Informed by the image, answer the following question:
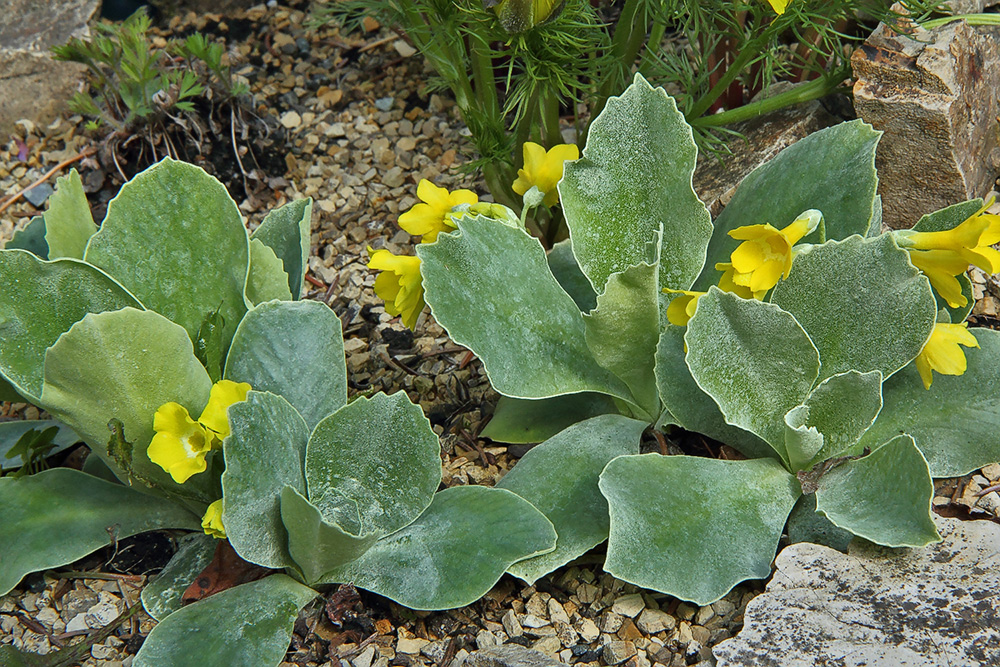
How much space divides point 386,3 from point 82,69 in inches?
40.4

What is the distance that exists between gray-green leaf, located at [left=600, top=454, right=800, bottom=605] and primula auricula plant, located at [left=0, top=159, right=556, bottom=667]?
12cm

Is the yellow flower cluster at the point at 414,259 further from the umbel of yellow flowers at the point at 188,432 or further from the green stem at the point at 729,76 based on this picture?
the green stem at the point at 729,76

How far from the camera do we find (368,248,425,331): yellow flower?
150 cm

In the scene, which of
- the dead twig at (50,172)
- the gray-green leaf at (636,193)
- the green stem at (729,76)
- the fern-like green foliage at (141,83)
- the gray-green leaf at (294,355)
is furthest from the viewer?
the dead twig at (50,172)

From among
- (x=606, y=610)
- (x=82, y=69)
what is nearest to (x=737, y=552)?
(x=606, y=610)

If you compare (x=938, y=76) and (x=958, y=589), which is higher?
(x=938, y=76)

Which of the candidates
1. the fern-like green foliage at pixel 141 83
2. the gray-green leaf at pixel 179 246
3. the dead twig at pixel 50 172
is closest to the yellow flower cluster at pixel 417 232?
the gray-green leaf at pixel 179 246

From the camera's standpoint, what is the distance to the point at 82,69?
251 centimetres

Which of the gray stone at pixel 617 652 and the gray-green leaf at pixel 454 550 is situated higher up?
the gray-green leaf at pixel 454 550

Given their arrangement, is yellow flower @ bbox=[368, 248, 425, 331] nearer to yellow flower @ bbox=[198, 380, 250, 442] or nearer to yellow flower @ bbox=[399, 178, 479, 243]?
yellow flower @ bbox=[399, 178, 479, 243]

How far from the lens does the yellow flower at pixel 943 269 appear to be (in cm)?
135

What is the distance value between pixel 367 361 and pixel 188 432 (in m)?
0.59

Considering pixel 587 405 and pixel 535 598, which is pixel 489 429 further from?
pixel 535 598

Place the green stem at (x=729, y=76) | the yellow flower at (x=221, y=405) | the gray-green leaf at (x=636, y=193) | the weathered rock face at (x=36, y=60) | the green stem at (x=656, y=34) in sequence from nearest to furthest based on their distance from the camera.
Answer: the yellow flower at (x=221, y=405), the gray-green leaf at (x=636, y=193), the green stem at (x=729, y=76), the green stem at (x=656, y=34), the weathered rock face at (x=36, y=60)
